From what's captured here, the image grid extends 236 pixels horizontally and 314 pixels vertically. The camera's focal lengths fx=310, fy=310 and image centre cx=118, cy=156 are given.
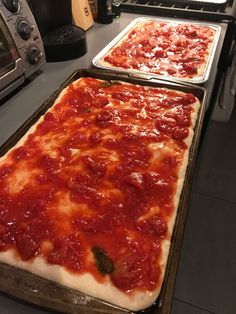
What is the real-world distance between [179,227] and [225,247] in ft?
2.74

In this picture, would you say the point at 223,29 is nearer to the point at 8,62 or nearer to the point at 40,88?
the point at 40,88

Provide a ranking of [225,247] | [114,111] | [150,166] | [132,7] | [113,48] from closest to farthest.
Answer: [150,166]
[114,111]
[225,247]
[113,48]
[132,7]

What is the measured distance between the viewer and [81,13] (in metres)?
1.72

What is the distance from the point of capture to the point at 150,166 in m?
0.95

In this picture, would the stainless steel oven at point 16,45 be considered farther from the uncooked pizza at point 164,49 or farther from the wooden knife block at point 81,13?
the wooden knife block at point 81,13

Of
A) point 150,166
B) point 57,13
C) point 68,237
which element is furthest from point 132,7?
point 68,237

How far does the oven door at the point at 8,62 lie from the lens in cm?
112

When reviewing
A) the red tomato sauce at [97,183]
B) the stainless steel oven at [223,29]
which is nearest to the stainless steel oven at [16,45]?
the red tomato sauce at [97,183]

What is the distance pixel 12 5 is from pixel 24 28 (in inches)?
3.4

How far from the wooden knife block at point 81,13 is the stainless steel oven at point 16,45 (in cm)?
51

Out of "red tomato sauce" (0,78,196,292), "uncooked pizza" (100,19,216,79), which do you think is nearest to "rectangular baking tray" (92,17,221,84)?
"uncooked pizza" (100,19,216,79)

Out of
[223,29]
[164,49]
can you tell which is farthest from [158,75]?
[223,29]

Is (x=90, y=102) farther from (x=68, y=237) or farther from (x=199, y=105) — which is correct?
(x=68, y=237)

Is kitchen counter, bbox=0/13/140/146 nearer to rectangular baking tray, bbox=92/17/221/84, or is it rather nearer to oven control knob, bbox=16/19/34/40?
rectangular baking tray, bbox=92/17/221/84
